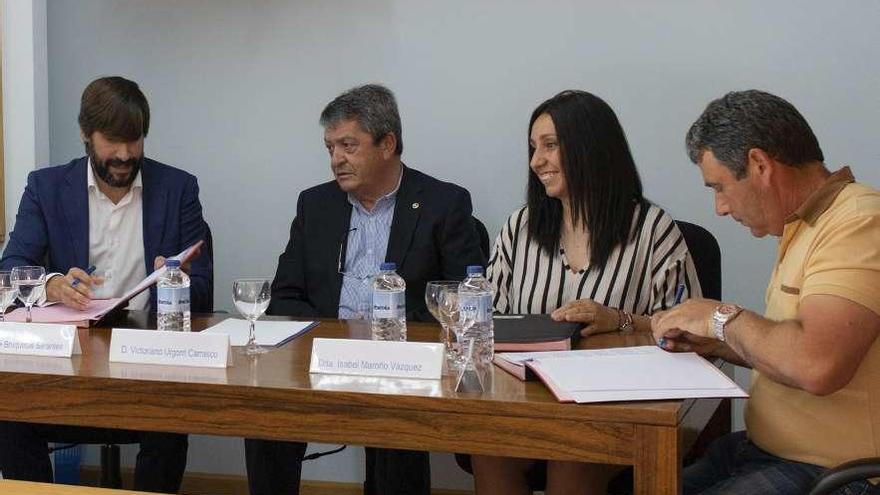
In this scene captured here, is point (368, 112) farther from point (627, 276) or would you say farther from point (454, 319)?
point (454, 319)

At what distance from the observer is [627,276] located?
253 cm

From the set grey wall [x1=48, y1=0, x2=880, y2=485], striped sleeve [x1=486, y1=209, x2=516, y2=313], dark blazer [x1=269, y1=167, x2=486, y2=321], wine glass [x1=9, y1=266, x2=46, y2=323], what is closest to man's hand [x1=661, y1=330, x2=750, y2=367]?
striped sleeve [x1=486, y1=209, x2=516, y2=313]

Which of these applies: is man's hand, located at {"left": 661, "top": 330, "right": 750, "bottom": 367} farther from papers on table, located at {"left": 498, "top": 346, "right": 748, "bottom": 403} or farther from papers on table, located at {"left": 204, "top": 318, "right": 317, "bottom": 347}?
papers on table, located at {"left": 204, "top": 318, "right": 317, "bottom": 347}

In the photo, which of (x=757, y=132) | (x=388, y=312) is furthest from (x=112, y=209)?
(x=757, y=132)

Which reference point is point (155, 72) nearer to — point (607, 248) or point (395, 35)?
point (395, 35)

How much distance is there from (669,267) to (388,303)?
81cm

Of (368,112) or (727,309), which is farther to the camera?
(368,112)

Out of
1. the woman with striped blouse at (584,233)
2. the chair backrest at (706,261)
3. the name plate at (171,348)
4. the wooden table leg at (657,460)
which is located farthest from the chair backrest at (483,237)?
the wooden table leg at (657,460)

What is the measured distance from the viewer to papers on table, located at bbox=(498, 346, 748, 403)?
5.36 ft

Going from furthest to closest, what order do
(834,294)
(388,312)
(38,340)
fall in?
(388,312)
(38,340)
(834,294)

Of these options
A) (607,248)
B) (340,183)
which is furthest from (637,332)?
(340,183)

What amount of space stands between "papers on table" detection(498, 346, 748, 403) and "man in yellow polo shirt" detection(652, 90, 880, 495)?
Answer: 0.30 feet

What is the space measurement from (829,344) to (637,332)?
25.6 inches

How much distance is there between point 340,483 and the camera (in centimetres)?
375
